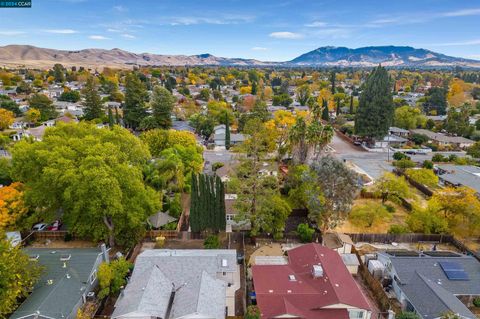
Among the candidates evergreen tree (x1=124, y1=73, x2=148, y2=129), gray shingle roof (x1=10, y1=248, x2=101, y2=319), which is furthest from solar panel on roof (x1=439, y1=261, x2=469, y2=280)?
evergreen tree (x1=124, y1=73, x2=148, y2=129)

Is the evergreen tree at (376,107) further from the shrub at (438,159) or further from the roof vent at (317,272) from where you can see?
the roof vent at (317,272)

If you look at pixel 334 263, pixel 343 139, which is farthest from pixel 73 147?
pixel 343 139

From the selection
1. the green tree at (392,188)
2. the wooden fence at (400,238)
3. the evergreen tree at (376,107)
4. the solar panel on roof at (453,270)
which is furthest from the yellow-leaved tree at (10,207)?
the evergreen tree at (376,107)

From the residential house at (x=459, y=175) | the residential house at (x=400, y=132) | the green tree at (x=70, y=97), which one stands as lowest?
the residential house at (x=459, y=175)

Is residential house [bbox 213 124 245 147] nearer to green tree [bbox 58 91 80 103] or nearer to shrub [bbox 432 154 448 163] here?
shrub [bbox 432 154 448 163]

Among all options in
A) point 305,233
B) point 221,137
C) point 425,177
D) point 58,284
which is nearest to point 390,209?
point 425,177

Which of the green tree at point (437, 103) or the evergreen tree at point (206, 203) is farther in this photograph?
the green tree at point (437, 103)

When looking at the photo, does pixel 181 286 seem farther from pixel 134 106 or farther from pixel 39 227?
pixel 134 106
